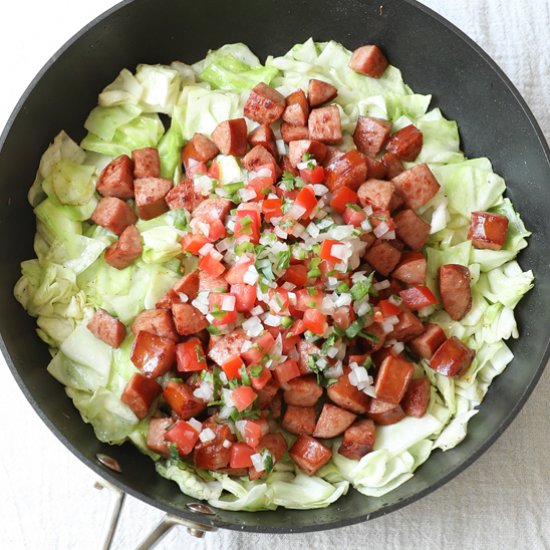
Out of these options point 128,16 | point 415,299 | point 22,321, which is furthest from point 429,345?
point 128,16

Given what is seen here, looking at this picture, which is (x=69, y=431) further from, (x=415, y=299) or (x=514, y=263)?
(x=514, y=263)

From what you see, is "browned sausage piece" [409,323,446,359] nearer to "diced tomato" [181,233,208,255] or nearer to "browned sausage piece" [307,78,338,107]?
"diced tomato" [181,233,208,255]

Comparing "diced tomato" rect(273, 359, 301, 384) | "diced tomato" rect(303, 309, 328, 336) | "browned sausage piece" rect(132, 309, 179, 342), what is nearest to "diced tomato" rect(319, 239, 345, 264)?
"diced tomato" rect(303, 309, 328, 336)

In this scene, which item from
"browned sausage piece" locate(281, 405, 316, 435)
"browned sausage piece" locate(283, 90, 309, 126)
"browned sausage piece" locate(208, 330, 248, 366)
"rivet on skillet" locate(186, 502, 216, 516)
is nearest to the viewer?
"rivet on skillet" locate(186, 502, 216, 516)

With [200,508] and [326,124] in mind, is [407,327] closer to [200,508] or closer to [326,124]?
[326,124]

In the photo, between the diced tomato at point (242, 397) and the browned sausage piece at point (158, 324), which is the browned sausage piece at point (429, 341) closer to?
the diced tomato at point (242, 397)
